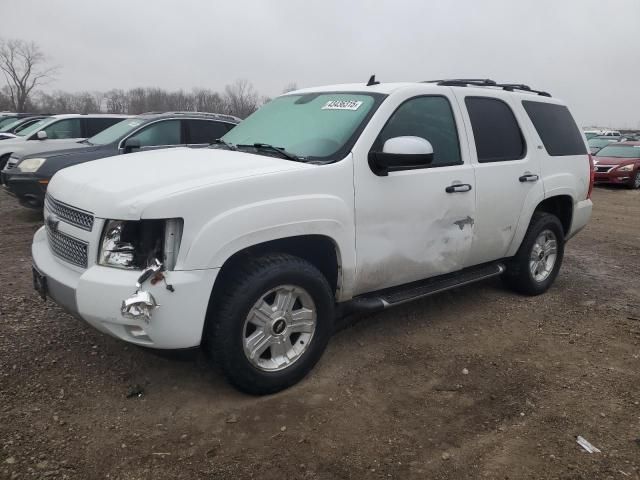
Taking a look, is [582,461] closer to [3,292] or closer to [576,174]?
[576,174]

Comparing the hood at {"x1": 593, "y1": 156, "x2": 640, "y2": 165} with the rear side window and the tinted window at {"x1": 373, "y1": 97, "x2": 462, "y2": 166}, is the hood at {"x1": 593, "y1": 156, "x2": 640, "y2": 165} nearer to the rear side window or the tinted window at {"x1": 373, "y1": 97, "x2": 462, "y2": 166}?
the rear side window

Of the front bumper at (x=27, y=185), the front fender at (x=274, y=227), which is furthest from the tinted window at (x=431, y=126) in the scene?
the front bumper at (x=27, y=185)

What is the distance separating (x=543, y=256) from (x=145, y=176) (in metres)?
3.93

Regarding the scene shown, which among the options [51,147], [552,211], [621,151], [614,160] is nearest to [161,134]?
[51,147]

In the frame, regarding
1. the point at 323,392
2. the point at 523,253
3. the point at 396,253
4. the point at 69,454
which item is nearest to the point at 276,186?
the point at 396,253

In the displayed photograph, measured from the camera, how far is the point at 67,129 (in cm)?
1007

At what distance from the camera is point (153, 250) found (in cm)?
272

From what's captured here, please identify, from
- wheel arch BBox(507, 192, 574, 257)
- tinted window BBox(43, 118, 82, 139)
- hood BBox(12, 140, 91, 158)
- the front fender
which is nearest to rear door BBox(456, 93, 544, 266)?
wheel arch BBox(507, 192, 574, 257)

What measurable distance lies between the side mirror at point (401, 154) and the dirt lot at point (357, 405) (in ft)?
4.57

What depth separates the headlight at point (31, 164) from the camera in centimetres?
723

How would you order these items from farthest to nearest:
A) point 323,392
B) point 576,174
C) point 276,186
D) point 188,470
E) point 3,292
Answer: point 576,174
point 3,292
point 323,392
point 276,186
point 188,470

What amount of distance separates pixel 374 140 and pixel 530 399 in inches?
75.4

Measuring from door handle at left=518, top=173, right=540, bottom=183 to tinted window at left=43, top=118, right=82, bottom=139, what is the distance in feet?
27.8

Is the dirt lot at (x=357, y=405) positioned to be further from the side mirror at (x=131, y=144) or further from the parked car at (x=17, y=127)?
the parked car at (x=17, y=127)
